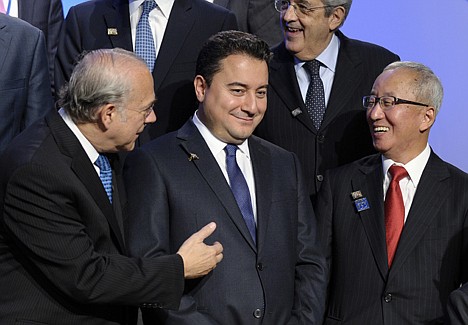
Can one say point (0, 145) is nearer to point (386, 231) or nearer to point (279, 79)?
point (279, 79)

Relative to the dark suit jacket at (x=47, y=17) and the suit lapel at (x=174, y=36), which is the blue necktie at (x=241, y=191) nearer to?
the suit lapel at (x=174, y=36)

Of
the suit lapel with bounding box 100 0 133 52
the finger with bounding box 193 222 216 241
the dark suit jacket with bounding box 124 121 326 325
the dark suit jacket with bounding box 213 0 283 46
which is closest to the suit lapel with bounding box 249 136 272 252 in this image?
the dark suit jacket with bounding box 124 121 326 325

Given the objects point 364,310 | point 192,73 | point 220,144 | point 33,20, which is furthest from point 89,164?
point 33,20

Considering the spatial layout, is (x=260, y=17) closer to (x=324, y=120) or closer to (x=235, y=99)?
(x=324, y=120)

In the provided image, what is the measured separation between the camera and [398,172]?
162 inches

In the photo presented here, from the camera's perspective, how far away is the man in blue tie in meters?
3.71

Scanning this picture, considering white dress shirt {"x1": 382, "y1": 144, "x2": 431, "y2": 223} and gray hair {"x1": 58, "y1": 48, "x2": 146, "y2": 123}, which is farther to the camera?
white dress shirt {"x1": 382, "y1": 144, "x2": 431, "y2": 223}

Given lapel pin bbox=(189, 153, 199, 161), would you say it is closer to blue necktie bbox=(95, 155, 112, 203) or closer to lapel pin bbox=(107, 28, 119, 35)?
blue necktie bbox=(95, 155, 112, 203)

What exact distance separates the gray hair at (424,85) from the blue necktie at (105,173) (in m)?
1.33

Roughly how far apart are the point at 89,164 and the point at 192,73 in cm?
102

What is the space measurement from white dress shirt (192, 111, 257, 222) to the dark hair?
19 cm

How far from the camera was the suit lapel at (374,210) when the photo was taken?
401 cm

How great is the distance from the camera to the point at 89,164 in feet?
11.3

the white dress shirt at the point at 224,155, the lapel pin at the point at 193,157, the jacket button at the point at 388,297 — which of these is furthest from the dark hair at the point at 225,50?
the jacket button at the point at 388,297
